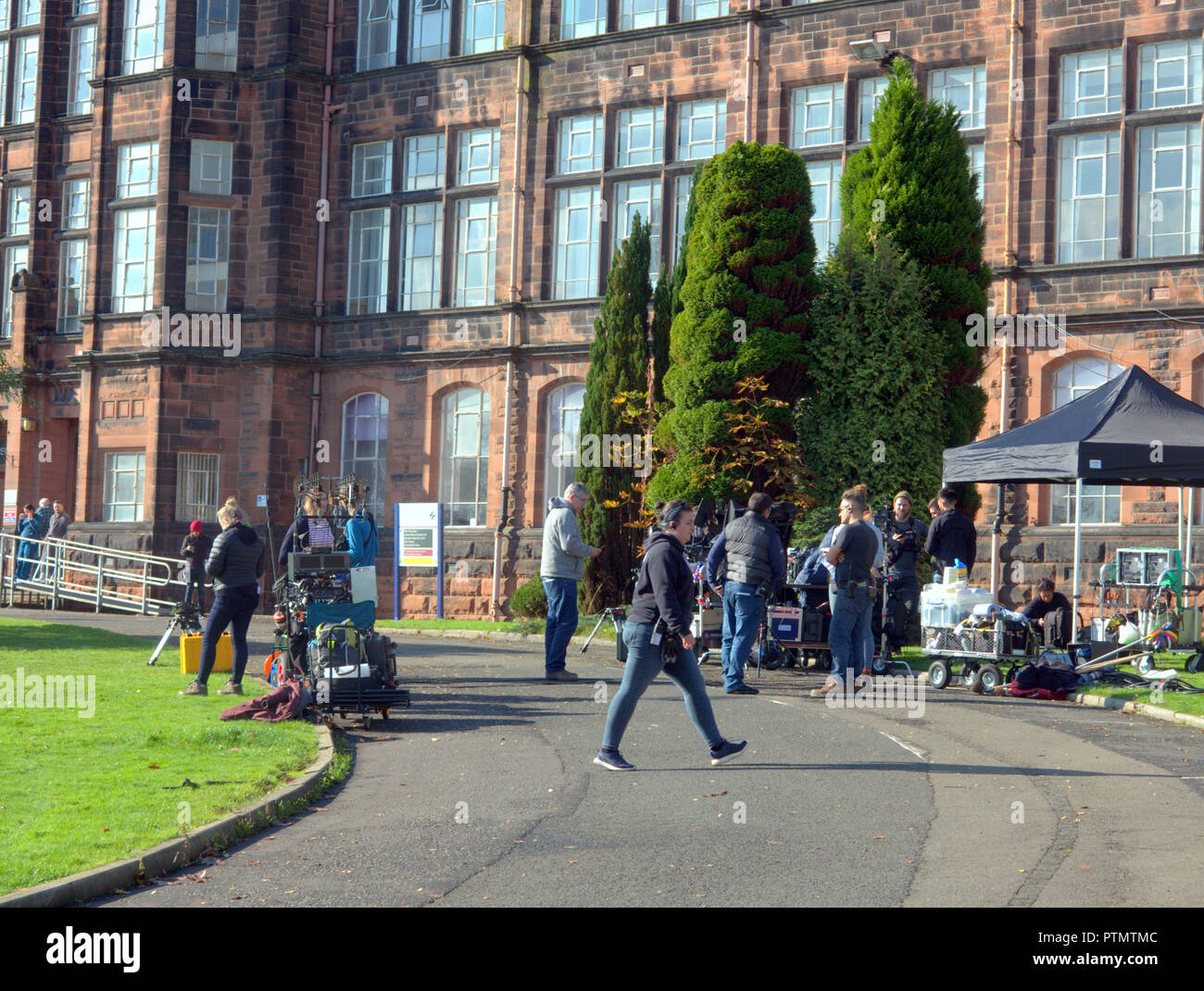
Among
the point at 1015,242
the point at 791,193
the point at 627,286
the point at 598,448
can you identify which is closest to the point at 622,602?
the point at 598,448

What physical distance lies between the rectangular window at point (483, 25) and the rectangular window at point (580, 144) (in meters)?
2.34

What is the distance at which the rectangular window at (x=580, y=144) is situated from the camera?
29.4m

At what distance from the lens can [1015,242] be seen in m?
24.9

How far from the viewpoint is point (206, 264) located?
31859 mm

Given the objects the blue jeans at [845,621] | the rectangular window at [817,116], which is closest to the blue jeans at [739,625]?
the blue jeans at [845,621]

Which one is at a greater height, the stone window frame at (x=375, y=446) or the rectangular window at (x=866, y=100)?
the rectangular window at (x=866, y=100)

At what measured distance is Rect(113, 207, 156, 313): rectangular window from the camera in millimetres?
32219

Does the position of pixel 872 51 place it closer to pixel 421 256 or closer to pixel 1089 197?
pixel 1089 197

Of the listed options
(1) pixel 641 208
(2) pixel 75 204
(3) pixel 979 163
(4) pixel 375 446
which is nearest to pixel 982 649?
(3) pixel 979 163

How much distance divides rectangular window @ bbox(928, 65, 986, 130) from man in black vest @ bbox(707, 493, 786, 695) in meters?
12.6

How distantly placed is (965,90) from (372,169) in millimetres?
12164

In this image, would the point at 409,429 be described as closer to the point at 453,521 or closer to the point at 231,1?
the point at 453,521

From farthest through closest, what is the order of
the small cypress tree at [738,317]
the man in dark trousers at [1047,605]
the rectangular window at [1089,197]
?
the rectangular window at [1089,197] < the small cypress tree at [738,317] < the man in dark trousers at [1047,605]

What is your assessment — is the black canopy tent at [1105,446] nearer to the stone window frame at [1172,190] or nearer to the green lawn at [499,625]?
the green lawn at [499,625]
